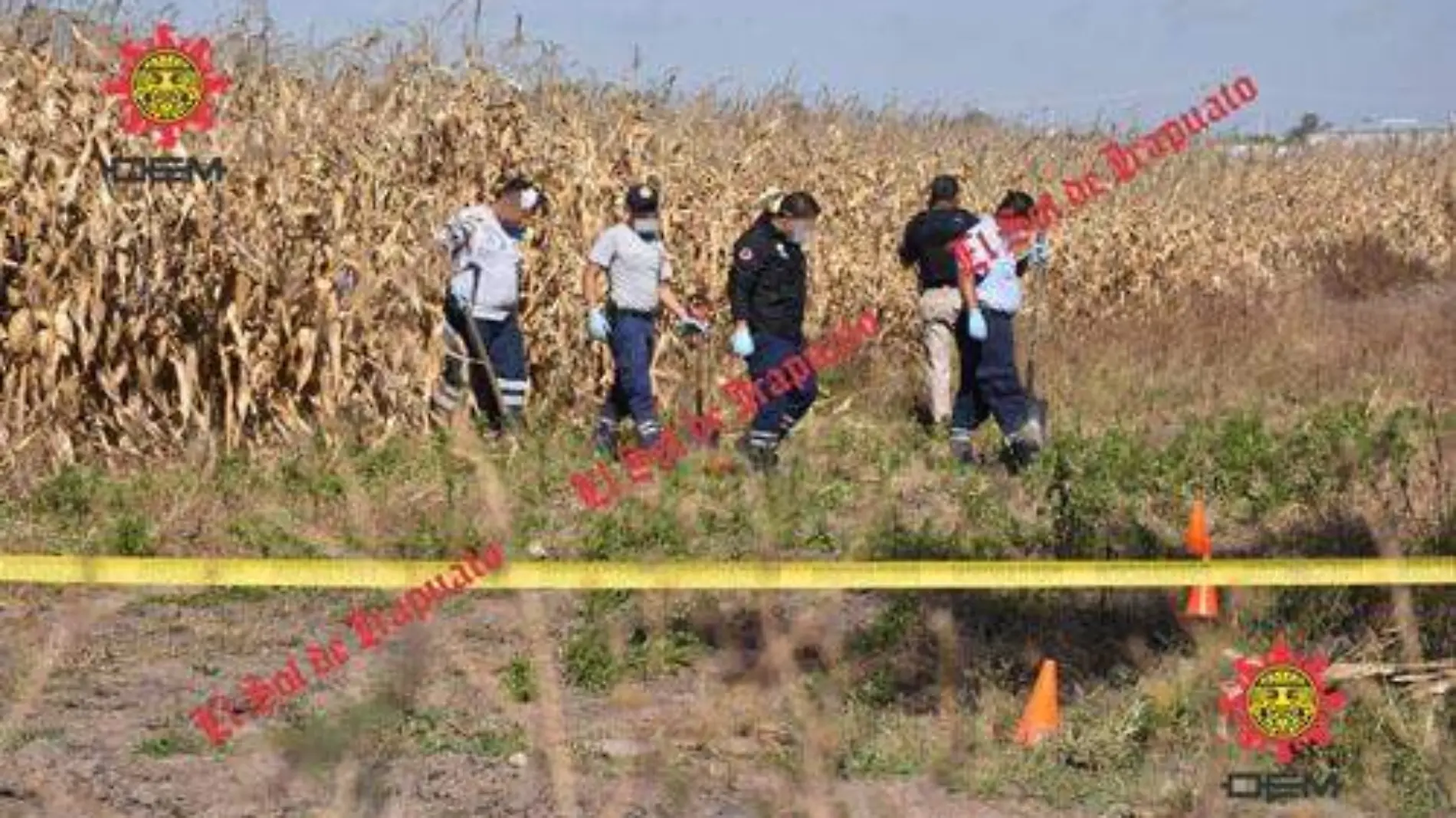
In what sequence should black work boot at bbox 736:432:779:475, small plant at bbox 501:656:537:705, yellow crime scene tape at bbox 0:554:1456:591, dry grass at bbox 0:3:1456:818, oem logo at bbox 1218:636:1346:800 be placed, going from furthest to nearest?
black work boot at bbox 736:432:779:475
small plant at bbox 501:656:537:705
oem logo at bbox 1218:636:1346:800
dry grass at bbox 0:3:1456:818
yellow crime scene tape at bbox 0:554:1456:591

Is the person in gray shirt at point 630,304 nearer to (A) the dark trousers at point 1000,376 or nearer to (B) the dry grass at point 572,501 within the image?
(B) the dry grass at point 572,501

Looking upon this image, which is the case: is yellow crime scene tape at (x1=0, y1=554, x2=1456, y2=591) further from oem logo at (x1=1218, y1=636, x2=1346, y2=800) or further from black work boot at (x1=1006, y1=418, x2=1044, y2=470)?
black work boot at (x1=1006, y1=418, x2=1044, y2=470)

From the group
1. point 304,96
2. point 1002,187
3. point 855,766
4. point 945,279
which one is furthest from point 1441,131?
point 855,766

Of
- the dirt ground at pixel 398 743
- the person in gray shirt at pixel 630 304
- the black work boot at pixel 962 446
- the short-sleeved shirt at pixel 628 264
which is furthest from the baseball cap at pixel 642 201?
the dirt ground at pixel 398 743

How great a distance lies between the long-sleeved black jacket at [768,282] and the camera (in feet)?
36.3

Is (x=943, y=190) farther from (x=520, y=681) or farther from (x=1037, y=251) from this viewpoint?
(x=520, y=681)

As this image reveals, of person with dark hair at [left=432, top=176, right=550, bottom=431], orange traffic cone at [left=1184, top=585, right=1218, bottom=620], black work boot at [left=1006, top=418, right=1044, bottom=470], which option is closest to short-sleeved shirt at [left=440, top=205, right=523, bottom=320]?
person with dark hair at [left=432, top=176, right=550, bottom=431]

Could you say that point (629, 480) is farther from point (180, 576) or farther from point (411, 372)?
point (180, 576)

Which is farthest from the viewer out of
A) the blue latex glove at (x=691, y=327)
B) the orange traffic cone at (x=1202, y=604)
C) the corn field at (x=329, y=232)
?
the blue latex glove at (x=691, y=327)

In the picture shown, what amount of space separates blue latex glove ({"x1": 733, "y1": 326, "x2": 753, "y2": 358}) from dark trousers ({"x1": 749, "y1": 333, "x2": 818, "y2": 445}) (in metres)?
0.07

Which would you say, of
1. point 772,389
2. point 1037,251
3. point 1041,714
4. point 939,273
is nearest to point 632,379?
point 772,389

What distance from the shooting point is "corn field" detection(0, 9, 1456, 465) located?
951cm

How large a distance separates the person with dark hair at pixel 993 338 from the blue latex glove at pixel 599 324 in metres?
2.01

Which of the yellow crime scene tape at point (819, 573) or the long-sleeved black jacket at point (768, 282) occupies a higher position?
the long-sleeved black jacket at point (768, 282)
